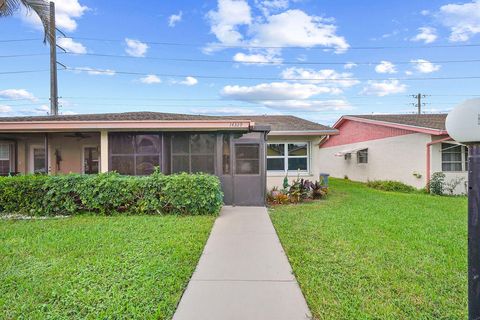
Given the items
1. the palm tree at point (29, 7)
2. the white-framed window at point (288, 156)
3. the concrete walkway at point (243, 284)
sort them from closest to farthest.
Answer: the concrete walkway at point (243, 284)
the palm tree at point (29, 7)
the white-framed window at point (288, 156)

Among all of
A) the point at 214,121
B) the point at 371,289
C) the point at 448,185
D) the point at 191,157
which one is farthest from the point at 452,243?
the point at 448,185

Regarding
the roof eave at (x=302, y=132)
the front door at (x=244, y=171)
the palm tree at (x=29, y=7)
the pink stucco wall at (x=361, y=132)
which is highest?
the palm tree at (x=29, y=7)

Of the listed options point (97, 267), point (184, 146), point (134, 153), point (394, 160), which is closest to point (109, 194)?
point (134, 153)

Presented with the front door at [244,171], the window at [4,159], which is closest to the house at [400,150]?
the front door at [244,171]

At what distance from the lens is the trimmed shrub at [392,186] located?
14.6 m

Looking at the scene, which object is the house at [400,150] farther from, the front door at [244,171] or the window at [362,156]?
the front door at [244,171]

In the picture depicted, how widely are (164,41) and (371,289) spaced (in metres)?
22.6

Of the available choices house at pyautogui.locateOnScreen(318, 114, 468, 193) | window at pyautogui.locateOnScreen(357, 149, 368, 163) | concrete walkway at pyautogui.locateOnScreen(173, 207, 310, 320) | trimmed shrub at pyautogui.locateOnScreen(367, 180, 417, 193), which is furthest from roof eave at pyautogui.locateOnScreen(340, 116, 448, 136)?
concrete walkway at pyautogui.locateOnScreen(173, 207, 310, 320)

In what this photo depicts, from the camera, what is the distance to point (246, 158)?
403 inches

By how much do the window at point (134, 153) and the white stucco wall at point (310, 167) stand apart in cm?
524

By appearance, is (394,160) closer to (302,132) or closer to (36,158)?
(302,132)

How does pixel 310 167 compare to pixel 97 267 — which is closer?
pixel 97 267

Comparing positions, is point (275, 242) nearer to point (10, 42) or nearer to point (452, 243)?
point (452, 243)

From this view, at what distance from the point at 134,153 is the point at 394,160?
12.8 metres
